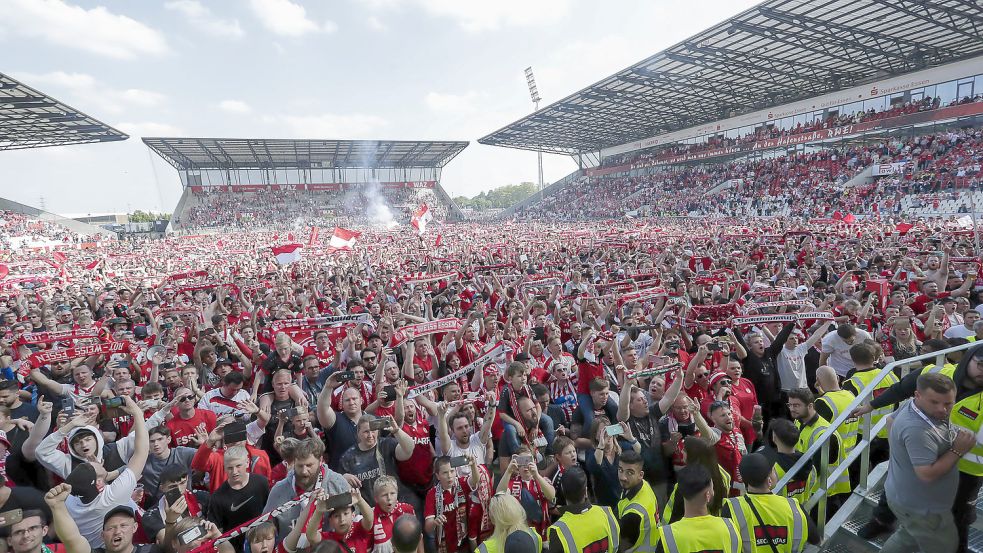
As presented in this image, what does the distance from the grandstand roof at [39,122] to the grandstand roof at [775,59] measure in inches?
1241

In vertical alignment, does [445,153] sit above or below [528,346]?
above

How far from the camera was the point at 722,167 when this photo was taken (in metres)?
41.8

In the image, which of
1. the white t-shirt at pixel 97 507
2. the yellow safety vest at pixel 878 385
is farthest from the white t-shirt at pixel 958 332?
the white t-shirt at pixel 97 507

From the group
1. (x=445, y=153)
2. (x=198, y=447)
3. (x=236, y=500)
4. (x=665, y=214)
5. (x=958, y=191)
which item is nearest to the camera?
(x=236, y=500)

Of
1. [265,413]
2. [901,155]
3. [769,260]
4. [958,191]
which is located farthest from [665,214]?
[265,413]

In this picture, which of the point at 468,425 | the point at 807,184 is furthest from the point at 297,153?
the point at 468,425

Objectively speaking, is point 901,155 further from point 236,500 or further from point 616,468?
point 236,500

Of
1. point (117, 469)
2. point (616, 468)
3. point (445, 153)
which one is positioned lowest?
point (616, 468)

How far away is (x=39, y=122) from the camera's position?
3453 cm

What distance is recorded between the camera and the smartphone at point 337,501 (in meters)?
2.77

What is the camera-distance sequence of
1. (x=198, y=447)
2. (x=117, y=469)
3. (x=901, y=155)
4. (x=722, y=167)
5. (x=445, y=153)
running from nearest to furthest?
1. (x=117, y=469)
2. (x=198, y=447)
3. (x=901, y=155)
4. (x=722, y=167)
5. (x=445, y=153)

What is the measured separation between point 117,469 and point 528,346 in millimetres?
4160

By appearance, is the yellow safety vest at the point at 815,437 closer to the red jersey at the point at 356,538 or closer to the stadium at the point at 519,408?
the stadium at the point at 519,408

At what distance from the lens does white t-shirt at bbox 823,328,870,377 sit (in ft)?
18.1
